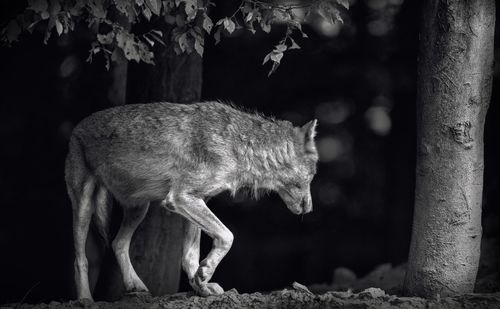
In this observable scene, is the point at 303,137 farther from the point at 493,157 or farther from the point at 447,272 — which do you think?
the point at 493,157

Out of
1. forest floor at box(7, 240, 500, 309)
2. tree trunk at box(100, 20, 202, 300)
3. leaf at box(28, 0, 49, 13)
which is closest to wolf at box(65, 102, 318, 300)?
forest floor at box(7, 240, 500, 309)

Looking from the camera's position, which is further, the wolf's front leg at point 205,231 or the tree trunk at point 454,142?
the wolf's front leg at point 205,231

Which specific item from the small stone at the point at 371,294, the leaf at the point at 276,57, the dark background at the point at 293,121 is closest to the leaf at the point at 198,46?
the leaf at the point at 276,57

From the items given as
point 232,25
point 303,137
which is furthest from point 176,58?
point 232,25

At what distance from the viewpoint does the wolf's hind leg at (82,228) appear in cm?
772

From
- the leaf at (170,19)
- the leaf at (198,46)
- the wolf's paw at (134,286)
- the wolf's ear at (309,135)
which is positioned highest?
the leaf at (170,19)

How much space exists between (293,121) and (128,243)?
4.34 meters

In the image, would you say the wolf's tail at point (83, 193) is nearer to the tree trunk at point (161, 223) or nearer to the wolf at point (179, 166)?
the wolf at point (179, 166)

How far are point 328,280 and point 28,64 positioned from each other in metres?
5.64

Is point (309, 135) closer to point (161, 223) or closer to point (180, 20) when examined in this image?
point (180, 20)

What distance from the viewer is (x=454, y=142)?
6.73 m

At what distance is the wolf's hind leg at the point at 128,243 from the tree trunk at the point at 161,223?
71cm

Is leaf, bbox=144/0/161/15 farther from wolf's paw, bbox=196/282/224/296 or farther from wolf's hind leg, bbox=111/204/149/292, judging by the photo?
wolf's paw, bbox=196/282/224/296

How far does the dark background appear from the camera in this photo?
11523 millimetres
